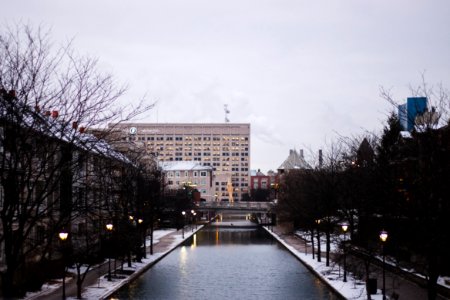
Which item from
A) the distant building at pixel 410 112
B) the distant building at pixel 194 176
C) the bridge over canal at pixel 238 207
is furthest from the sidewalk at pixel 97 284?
the distant building at pixel 194 176

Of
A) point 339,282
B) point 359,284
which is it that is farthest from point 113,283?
point 359,284

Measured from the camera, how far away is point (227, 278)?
39.7 m

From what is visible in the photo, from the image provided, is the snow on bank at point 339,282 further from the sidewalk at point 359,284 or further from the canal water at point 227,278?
the canal water at point 227,278

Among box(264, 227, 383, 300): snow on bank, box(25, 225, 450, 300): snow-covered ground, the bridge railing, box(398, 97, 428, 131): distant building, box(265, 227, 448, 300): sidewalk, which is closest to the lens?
box(398, 97, 428, 131): distant building

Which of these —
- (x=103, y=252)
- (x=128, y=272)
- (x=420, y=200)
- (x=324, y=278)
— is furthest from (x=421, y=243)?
(x=103, y=252)

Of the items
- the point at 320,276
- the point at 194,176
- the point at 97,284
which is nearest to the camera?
the point at 97,284

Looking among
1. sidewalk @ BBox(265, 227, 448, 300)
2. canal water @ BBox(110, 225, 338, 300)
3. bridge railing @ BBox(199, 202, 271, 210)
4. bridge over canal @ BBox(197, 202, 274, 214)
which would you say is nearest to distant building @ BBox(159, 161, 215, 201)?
bridge over canal @ BBox(197, 202, 274, 214)

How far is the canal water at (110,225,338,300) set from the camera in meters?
32.5

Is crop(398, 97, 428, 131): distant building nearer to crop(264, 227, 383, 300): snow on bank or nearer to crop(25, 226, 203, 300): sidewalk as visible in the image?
crop(264, 227, 383, 300): snow on bank

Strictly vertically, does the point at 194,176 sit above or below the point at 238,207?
above

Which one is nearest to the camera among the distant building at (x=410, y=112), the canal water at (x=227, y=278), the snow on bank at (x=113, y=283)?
the distant building at (x=410, y=112)

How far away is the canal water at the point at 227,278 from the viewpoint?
3250cm

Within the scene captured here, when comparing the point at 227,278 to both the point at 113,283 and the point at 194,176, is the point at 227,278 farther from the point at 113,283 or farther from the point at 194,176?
the point at 194,176

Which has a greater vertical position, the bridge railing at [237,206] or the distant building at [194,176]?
the distant building at [194,176]
